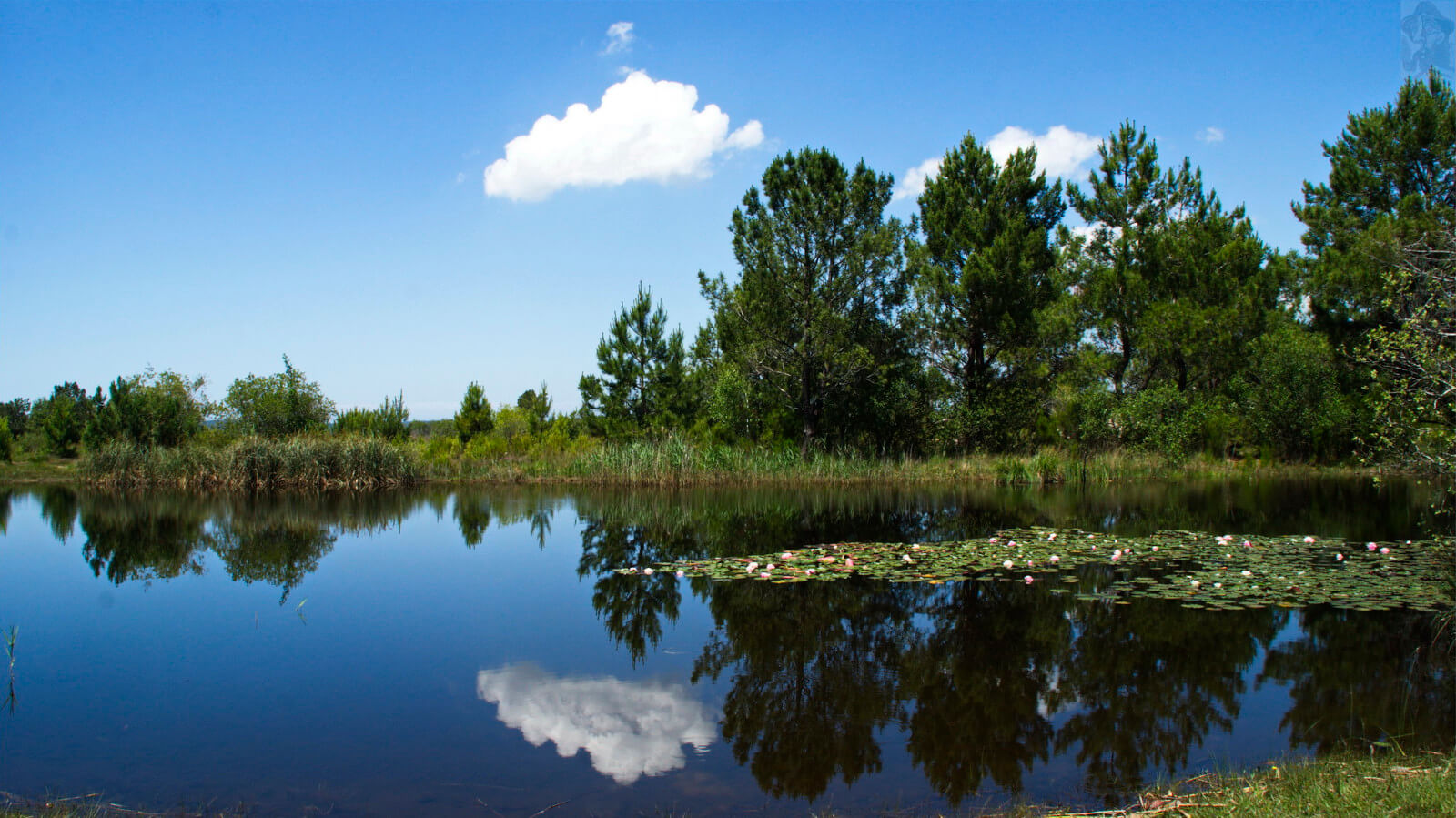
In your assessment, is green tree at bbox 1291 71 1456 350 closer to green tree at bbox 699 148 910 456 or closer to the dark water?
green tree at bbox 699 148 910 456

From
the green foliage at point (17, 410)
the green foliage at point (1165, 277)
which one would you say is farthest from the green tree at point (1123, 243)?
the green foliage at point (17, 410)

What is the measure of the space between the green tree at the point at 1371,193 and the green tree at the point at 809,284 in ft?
43.9

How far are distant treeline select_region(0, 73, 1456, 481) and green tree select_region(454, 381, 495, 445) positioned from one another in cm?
247

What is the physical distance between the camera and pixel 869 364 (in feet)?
82.1

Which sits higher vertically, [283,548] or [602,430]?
[602,430]

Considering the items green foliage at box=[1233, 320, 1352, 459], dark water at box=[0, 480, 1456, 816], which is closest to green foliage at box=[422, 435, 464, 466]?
dark water at box=[0, 480, 1456, 816]

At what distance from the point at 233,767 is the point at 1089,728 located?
5166 mm

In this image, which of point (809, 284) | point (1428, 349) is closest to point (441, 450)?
point (809, 284)

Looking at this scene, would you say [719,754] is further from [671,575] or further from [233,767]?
[671,575]

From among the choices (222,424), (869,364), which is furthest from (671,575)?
(222,424)

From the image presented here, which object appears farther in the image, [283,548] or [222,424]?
[222,424]

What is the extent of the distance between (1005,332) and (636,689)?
23.3 meters

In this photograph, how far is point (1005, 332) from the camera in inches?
1041

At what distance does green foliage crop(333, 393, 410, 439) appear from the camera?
28.5 m
